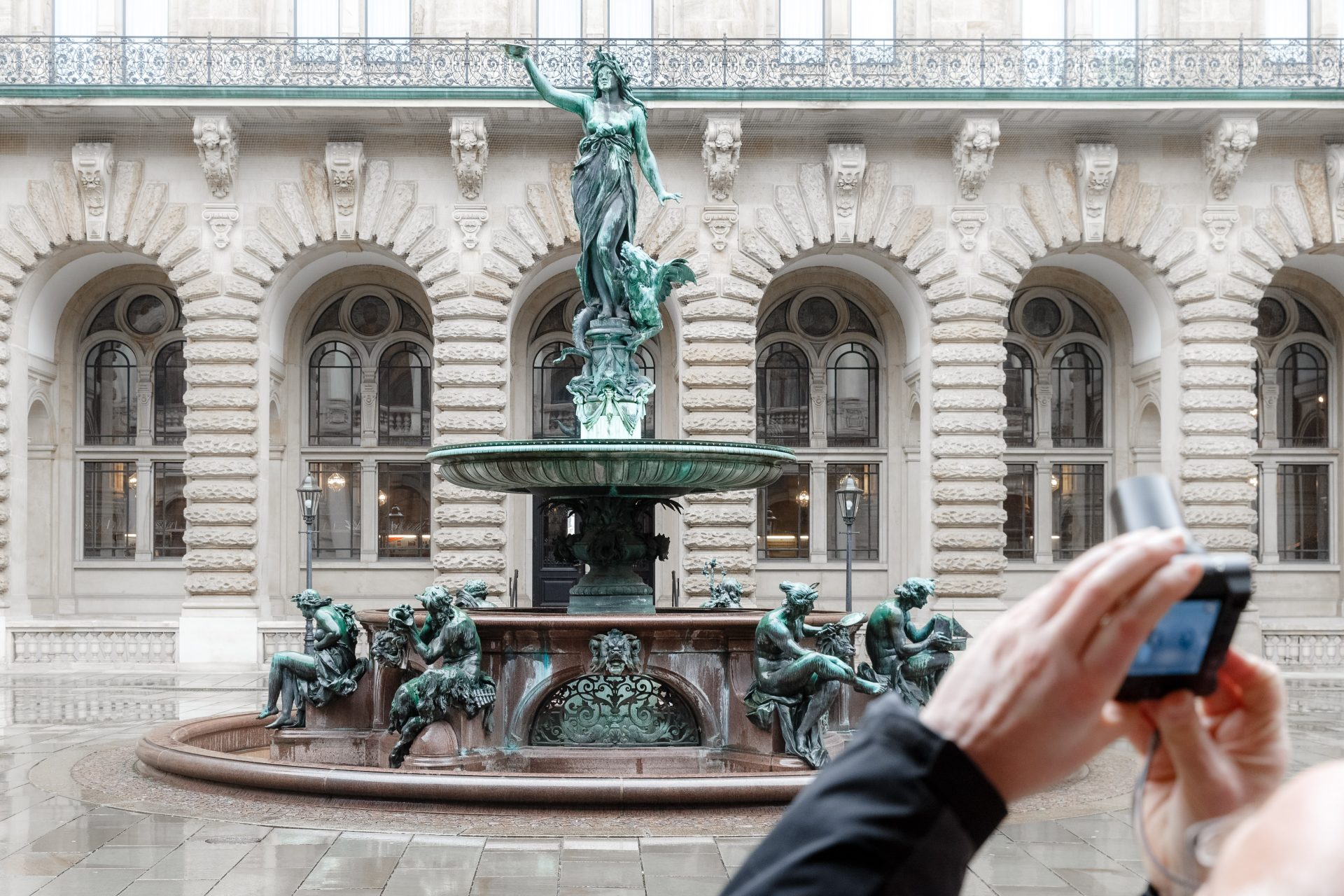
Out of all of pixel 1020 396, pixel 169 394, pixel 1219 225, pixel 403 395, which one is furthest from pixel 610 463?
pixel 169 394

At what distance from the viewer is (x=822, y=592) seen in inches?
1185

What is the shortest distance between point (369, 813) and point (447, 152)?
752 inches

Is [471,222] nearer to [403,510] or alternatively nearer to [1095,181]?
[403,510]

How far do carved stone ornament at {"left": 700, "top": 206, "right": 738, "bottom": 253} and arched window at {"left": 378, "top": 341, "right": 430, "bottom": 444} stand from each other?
8070 mm

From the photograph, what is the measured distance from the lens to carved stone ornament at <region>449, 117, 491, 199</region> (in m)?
25.3

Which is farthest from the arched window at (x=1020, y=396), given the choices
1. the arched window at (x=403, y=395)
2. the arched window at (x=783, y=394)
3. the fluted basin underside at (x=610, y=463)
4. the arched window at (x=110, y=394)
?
the fluted basin underside at (x=610, y=463)

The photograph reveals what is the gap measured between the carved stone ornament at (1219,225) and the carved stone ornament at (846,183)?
Answer: 6299mm

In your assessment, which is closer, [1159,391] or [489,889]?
[489,889]

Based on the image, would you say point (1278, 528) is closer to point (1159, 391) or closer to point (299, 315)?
point (1159, 391)

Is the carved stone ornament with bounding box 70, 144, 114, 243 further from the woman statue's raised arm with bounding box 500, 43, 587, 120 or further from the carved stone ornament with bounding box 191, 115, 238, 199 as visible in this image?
the woman statue's raised arm with bounding box 500, 43, 587, 120

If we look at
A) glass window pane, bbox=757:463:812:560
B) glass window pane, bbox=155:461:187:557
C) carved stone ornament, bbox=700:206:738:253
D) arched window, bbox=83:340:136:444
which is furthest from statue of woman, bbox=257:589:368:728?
arched window, bbox=83:340:136:444

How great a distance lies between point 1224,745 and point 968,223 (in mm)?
25232

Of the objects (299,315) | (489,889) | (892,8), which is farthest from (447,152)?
(489,889)

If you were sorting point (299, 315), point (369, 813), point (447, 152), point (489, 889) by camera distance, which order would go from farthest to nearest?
point (299, 315) < point (447, 152) < point (369, 813) < point (489, 889)
